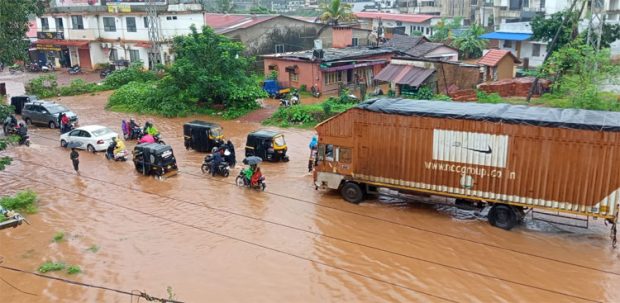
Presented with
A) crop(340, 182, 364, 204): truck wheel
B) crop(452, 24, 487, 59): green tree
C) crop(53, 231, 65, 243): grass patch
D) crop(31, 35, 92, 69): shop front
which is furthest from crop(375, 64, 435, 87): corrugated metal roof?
crop(31, 35, 92, 69): shop front

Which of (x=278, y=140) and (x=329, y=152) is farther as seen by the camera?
(x=278, y=140)

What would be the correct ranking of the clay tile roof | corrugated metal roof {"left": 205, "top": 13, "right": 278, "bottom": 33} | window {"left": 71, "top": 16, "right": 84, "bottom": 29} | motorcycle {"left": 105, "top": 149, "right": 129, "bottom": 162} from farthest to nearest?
window {"left": 71, "top": 16, "right": 84, "bottom": 29} < corrugated metal roof {"left": 205, "top": 13, "right": 278, "bottom": 33} < the clay tile roof < motorcycle {"left": 105, "top": 149, "right": 129, "bottom": 162}

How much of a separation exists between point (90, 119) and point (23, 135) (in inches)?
253

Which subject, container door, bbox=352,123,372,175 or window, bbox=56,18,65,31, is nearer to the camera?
container door, bbox=352,123,372,175

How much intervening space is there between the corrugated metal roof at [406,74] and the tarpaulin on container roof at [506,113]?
15.8 m

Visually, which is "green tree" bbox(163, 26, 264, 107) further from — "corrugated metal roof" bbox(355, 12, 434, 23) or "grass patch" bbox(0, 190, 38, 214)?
"corrugated metal roof" bbox(355, 12, 434, 23)

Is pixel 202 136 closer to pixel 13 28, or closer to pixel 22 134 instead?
pixel 13 28

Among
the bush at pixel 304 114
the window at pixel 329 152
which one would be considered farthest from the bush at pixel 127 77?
the window at pixel 329 152

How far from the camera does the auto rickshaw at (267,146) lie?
22406 mm

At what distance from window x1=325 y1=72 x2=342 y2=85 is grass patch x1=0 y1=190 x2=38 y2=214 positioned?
23.0 meters

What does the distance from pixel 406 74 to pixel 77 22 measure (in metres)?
33.6

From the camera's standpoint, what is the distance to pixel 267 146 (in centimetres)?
2247

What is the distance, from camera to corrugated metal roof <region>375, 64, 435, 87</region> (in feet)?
109

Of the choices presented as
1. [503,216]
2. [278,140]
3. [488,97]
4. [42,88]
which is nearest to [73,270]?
[278,140]
